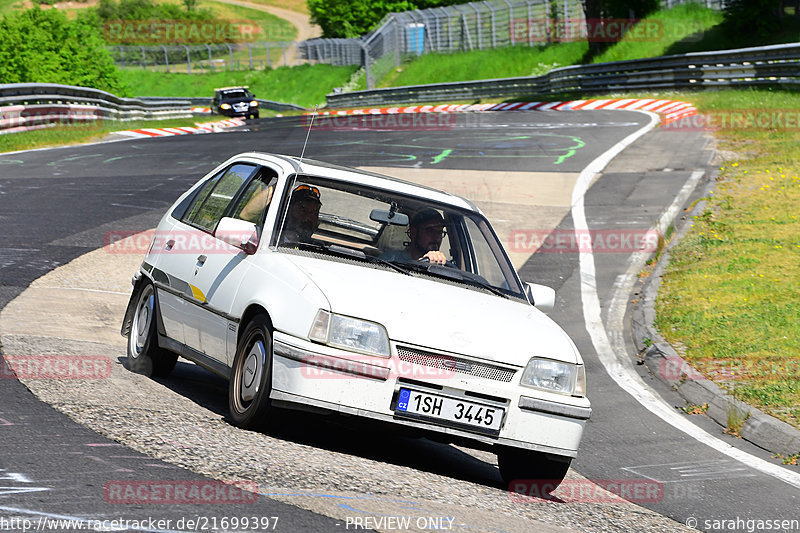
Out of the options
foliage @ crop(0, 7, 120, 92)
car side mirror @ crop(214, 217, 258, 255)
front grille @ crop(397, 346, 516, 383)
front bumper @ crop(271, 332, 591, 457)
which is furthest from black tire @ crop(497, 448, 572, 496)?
foliage @ crop(0, 7, 120, 92)

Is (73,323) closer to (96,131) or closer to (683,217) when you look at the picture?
(683,217)

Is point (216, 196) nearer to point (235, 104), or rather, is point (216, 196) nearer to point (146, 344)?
point (146, 344)

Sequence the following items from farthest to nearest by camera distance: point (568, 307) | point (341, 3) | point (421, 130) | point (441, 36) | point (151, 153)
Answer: point (341, 3) < point (441, 36) < point (421, 130) < point (151, 153) < point (568, 307)

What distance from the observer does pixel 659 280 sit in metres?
13.4

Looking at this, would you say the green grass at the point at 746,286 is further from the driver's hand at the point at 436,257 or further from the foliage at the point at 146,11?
the foliage at the point at 146,11

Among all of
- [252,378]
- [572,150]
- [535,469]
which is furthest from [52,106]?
[535,469]

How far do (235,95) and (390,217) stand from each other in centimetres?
4684

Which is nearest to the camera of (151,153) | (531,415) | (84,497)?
(84,497)

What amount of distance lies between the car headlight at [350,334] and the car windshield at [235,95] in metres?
47.6

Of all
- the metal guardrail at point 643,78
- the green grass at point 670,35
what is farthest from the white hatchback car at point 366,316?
the green grass at point 670,35

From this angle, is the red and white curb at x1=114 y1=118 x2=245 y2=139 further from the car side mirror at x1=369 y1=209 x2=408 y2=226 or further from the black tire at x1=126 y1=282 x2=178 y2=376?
the car side mirror at x1=369 y1=209 x2=408 y2=226

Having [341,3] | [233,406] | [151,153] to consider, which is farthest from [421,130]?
[341,3]

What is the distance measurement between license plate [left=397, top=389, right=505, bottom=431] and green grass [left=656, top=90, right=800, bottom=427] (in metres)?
3.44

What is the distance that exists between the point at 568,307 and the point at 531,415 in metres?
6.84
